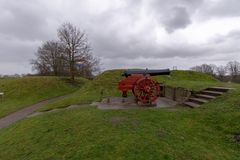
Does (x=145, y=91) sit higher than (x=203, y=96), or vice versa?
(x=145, y=91)

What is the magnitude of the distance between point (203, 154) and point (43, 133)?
5631 mm

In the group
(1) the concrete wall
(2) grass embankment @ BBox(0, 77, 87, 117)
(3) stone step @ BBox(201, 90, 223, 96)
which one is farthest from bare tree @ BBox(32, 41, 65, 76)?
(3) stone step @ BBox(201, 90, 223, 96)

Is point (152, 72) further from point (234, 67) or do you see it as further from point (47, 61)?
point (234, 67)

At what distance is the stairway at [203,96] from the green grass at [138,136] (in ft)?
2.07

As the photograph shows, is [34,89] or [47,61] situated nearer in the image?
[34,89]

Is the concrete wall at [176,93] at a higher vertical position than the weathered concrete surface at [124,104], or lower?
higher

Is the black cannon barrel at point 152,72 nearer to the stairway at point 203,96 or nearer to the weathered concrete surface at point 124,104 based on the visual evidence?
the weathered concrete surface at point 124,104

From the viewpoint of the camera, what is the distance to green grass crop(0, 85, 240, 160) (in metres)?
5.84

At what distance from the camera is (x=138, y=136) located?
260 inches

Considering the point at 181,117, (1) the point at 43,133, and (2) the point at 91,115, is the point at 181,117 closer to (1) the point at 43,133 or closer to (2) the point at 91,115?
(2) the point at 91,115

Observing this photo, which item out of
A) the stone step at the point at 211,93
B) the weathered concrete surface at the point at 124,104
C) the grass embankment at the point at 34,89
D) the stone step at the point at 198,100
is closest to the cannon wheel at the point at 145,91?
the weathered concrete surface at the point at 124,104

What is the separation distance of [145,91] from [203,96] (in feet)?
9.15

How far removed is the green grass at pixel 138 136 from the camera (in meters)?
5.84

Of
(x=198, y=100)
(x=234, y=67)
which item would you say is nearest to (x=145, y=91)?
(x=198, y=100)
